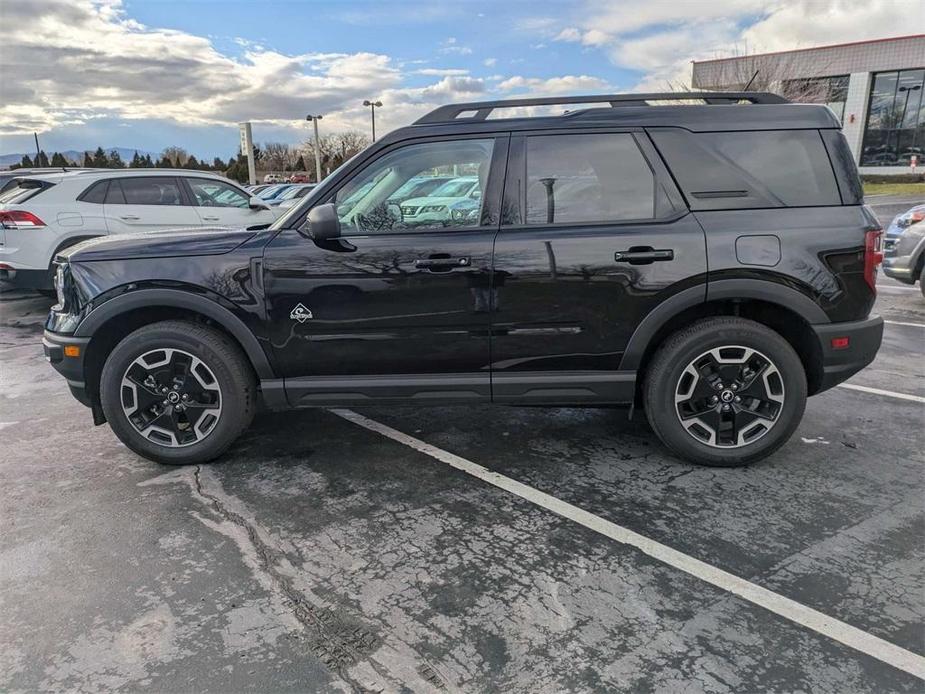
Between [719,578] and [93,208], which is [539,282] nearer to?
[719,578]

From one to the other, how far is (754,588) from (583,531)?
2.50 ft

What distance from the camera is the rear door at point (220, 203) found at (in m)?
9.30

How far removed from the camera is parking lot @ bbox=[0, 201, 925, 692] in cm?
224

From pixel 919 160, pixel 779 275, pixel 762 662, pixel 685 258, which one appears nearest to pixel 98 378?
pixel 685 258

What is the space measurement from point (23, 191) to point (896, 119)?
46.5 m

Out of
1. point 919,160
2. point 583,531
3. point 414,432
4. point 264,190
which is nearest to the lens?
point 583,531

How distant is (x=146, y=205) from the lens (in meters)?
8.77

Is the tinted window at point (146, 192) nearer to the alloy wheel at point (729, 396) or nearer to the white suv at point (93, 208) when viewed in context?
the white suv at point (93, 208)

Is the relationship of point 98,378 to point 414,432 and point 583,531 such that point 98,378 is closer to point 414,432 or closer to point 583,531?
point 414,432

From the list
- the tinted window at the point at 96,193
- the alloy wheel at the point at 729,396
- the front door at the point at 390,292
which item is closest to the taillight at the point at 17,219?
the tinted window at the point at 96,193

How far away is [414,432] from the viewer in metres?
4.32

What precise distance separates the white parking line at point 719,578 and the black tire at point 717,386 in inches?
32.7

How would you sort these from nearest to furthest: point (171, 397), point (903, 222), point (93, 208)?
1. point (171, 397)
2. point (93, 208)
3. point (903, 222)

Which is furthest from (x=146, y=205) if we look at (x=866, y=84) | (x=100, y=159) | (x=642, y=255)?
(x=866, y=84)
